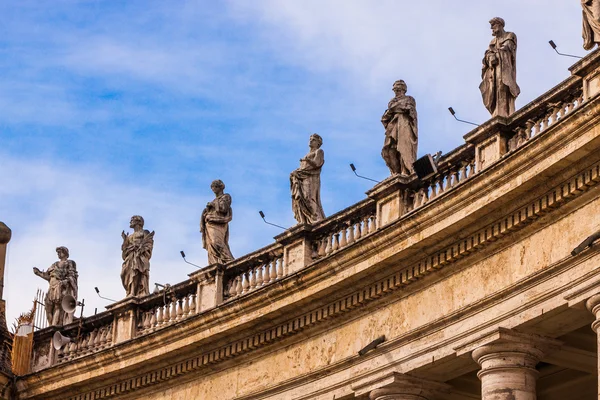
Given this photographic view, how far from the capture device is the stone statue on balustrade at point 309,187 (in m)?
42.2

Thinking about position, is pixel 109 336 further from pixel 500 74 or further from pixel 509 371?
pixel 509 371

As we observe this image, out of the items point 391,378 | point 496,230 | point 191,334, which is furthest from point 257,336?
point 496,230

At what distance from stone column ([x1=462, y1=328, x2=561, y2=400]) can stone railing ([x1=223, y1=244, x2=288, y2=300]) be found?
8.05 metres

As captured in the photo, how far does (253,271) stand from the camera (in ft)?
142

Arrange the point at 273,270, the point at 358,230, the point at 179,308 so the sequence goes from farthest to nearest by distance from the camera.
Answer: the point at 179,308 < the point at 273,270 < the point at 358,230

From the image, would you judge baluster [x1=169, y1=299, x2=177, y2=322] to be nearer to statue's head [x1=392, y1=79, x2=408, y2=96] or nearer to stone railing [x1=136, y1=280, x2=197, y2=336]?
stone railing [x1=136, y1=280, x2=197, y2=336]

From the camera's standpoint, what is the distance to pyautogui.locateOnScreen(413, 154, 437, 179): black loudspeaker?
1497 inches

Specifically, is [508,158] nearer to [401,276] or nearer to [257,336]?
[401,276]

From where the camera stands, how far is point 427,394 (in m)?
37.7

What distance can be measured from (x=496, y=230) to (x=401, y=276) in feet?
10.9

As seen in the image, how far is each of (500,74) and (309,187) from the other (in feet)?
23.6

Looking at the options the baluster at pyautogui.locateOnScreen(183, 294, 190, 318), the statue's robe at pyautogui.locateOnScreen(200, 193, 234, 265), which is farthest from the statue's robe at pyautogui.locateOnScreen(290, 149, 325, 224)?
the baluster at pyautogui.locateOnScreen(183, 294, 190, 318)

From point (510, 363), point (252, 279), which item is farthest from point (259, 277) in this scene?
point (510, 363)

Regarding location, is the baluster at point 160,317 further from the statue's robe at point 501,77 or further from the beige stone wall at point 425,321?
the statue's robe at point 501,77
